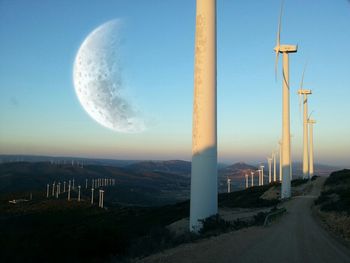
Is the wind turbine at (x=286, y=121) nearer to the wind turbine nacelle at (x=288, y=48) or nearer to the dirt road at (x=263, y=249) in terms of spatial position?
the wind turbine nacelle at (x=288, y=48)

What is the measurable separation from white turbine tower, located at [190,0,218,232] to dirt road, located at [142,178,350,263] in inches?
81.1

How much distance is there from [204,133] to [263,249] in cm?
633

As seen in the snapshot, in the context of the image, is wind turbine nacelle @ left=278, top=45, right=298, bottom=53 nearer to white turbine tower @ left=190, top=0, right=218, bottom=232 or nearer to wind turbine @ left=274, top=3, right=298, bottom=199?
wind turbine @ left=274, top=3, right=298, bottom=199

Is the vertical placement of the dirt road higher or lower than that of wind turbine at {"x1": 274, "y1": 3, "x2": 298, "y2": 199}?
lower

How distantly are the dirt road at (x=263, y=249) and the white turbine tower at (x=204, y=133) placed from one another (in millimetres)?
2061

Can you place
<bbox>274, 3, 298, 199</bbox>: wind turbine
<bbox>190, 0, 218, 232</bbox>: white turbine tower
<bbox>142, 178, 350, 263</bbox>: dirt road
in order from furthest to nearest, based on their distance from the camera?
<bbox>274, 3, 298, 199</bbox>: wind turbine, <bbox>190, 0, 218, 232</bbox>: white turbine tower, <bbox>142, 178, 350, 263</bbox>: dirt road

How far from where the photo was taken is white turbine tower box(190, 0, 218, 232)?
18.1m

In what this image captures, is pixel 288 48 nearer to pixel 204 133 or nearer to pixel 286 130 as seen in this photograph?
pixel 286 130

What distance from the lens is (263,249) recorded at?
1326 centimetres

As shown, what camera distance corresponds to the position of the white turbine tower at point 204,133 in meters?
18.1

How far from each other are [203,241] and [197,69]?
25.5ft

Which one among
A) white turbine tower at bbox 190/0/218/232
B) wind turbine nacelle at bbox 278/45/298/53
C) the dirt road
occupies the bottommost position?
the dirt road

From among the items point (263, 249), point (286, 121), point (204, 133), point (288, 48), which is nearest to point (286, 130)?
point (286, 121)

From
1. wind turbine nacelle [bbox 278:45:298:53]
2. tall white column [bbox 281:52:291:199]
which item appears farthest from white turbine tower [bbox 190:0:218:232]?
wind turbine nacelle [bbox 278:45:298:53]
